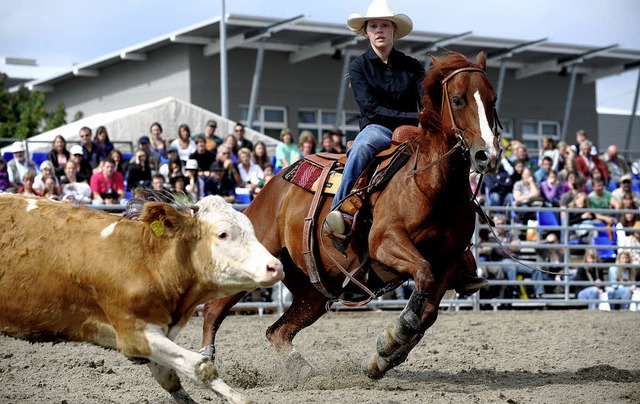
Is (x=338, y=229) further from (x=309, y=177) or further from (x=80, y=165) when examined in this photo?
(x=80, y=165)

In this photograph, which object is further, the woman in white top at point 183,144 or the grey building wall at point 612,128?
the grey building wall at point 612,128

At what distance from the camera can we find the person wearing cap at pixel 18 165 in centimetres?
1320

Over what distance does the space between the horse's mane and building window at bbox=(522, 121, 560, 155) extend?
22193 millimetres

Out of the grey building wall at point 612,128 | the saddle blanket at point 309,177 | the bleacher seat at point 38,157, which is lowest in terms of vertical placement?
the grey building wall at point 612,128

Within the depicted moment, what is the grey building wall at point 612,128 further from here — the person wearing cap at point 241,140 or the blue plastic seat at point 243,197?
the blue plastic seat at point 243,197

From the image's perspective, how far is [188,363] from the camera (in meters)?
5.12

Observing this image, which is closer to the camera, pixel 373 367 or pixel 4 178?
pixel 373 367

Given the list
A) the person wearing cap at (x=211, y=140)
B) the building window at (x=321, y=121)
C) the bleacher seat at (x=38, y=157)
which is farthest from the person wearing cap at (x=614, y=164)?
the bleacher seat at (x=38, y=157)

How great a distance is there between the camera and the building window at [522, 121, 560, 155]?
2898 cm

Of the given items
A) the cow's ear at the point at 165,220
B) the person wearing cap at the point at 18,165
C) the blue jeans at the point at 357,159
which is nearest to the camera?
the cow's ear at the point at 165,220

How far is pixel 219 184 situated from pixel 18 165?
288 centimetres

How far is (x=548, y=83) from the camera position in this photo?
29.6 meters

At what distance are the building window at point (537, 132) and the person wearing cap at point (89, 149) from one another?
17.9m

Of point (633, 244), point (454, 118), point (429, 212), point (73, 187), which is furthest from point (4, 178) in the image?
point (633, 244)
